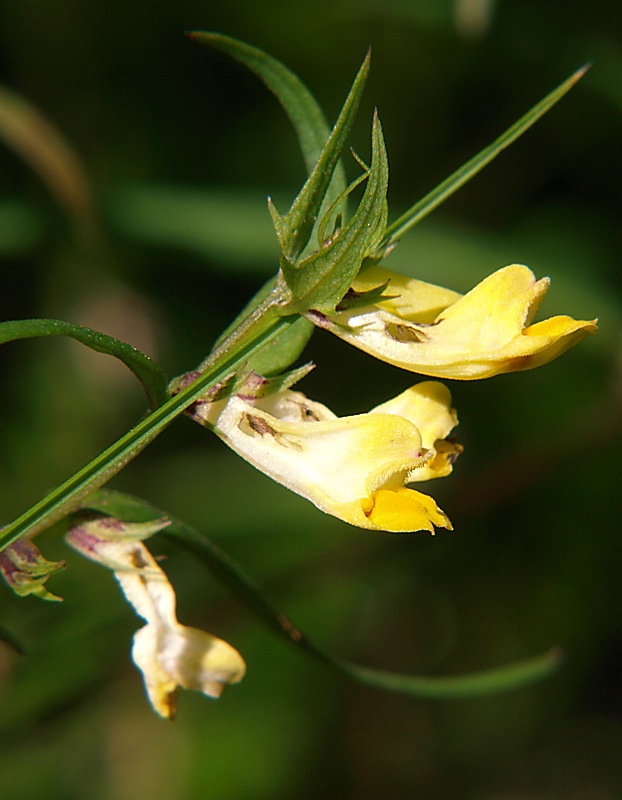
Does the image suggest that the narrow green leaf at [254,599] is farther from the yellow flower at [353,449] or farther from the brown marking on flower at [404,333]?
the brown marking on flower at [404,333]

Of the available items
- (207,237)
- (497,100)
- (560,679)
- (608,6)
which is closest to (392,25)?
(497,100)

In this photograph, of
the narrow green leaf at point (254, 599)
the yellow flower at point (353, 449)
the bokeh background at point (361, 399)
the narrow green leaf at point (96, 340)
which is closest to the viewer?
the narrow green leaf at point (96, 340)

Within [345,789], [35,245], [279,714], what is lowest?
[345,789]

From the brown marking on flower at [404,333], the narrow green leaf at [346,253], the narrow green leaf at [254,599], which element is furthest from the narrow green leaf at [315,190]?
the narrow green leaf at [254,599]

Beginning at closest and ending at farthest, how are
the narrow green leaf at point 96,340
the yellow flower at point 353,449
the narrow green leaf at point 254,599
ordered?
the narrow green leaf at point 96,340 < the yellow flower at point 353,449 < the narrow green leaf at point 254,599

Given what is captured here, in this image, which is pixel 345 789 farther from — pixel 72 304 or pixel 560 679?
pixel 72 304

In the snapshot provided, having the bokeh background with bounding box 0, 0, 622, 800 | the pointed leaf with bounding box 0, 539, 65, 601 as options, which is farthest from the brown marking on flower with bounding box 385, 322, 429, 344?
the bokeh background with bounding box 0, 0, 622, 800
